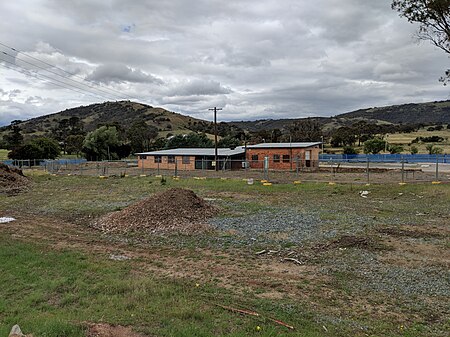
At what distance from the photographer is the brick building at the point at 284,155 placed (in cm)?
4672

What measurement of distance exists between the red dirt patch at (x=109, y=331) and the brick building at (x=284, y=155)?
40.5 meters

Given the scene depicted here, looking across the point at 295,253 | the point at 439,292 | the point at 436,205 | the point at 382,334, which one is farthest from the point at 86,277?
the point at 436,205

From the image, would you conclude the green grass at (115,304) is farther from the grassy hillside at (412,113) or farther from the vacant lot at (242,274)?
the grassy hillside at (412,113)

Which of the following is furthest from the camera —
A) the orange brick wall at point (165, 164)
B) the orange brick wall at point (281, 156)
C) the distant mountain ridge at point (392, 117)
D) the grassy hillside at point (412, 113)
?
the grassy hillside at point (412, 113)

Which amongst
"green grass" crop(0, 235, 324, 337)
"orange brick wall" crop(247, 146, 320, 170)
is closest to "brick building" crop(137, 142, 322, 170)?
"orange brick wall" crop(247, 146, 320, 170)

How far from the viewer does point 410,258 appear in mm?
9633

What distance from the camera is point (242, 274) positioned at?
336 inches

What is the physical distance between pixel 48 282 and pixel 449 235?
12.1m

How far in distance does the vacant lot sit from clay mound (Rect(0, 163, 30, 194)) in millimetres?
11723

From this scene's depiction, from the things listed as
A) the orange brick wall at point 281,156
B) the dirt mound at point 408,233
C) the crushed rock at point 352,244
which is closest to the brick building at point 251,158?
the orange brick wall at point 281,156

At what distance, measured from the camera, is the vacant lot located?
5926mm

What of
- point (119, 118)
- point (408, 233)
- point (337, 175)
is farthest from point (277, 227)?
point (119, 118)

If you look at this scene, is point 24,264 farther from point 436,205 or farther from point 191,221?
point 436,205

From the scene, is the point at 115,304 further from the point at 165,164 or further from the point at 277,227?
the point at 165,164
